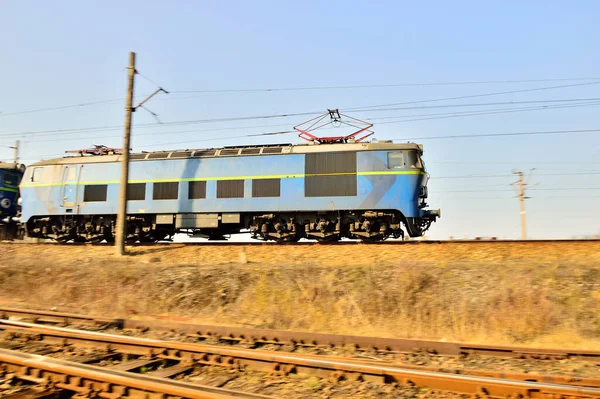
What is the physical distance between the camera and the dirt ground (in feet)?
32.1

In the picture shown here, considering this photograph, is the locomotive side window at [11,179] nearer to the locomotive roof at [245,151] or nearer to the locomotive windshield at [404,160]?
the locomotive roof at [245,151]

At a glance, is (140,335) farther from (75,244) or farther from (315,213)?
(75,244)

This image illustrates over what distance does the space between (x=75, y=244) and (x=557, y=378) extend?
19.5 meters

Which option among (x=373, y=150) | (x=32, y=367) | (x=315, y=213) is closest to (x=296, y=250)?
(x=315, y=213)

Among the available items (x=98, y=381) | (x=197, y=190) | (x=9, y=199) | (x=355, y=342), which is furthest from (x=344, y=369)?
(x=9, y=199)

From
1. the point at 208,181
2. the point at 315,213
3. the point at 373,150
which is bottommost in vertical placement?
the point at 315,213

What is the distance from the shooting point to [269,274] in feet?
40.4

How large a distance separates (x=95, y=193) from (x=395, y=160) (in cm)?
1394

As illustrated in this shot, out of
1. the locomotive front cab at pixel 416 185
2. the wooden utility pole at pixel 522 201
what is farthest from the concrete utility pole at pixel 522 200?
the locomotive front cab at pixel 416 185

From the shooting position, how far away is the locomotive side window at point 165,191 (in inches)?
704

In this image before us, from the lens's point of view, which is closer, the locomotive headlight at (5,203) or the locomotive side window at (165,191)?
the locomotive side window at (165,191)

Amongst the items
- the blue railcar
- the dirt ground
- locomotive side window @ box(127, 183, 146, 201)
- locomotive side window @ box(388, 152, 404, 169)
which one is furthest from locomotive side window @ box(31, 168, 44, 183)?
locomotive side window @ box(388, 152, 404, 169)

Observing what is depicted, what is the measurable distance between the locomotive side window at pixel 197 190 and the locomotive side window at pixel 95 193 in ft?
14.6

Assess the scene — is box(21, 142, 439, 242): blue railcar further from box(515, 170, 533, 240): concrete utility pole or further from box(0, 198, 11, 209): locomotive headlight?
box(515, 170, 533, 240): concrete utility pole
